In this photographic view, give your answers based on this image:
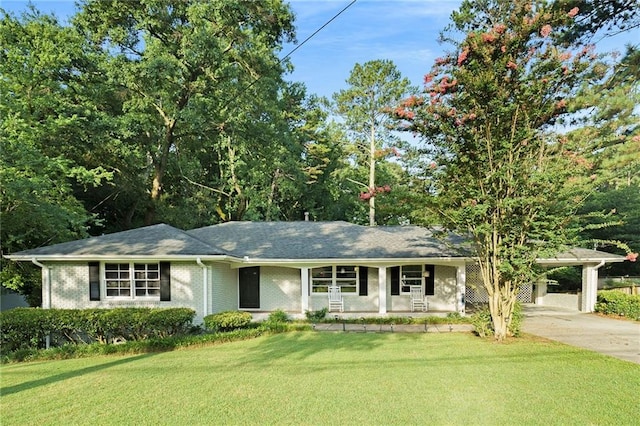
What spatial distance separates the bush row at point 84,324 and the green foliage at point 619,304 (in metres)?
14.2

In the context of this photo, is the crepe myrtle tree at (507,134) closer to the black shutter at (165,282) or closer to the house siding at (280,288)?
the house siding at (280,288)

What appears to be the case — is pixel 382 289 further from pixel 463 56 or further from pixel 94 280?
pixel 94 280

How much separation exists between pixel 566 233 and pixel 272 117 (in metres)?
15.5

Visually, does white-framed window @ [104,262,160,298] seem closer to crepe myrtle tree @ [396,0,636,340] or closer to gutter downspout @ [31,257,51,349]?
gutter downspout @ [31,257,51,349]

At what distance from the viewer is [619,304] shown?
13.7m

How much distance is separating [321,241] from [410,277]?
354cm

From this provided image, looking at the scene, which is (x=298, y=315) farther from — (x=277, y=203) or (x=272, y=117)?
(x=277, y=203)

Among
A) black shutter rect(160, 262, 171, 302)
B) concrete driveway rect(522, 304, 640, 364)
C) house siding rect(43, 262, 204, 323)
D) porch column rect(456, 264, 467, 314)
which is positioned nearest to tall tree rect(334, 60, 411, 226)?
porch column rect(456, 264, 467, 314)

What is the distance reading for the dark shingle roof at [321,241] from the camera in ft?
44.0

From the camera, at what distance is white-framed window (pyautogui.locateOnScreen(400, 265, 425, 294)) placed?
14.5 metres

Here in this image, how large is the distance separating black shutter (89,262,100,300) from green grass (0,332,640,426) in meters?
3.55

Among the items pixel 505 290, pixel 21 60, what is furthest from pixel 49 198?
pixel 505 290

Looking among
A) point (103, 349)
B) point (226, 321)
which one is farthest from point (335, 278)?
point (103, 349)

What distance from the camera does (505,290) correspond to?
9.82 meters
